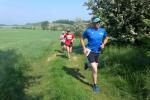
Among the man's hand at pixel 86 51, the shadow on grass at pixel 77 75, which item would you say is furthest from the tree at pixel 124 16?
the man's hand at pixel 86 51

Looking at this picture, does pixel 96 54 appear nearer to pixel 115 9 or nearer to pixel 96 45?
pixel 96 45

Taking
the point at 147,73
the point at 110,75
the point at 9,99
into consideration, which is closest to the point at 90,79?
the point at 110,75

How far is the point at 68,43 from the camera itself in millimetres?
19641

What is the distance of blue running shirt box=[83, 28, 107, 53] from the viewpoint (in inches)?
428

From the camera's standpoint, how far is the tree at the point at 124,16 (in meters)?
18.3

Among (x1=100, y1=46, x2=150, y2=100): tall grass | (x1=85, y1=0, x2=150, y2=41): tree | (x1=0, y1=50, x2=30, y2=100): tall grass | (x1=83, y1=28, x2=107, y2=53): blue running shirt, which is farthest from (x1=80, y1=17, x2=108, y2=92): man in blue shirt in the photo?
(x1=85, y1=0, x2=150, y2=41): tree

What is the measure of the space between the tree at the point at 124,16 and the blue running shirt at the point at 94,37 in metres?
7.23

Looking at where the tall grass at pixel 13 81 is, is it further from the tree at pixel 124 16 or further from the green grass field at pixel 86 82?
the tree at pixel 124 16

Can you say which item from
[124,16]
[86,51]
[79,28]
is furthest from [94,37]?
[79,28]

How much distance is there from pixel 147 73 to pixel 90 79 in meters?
2.36

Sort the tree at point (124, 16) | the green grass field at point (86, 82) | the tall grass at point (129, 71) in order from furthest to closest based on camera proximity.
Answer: the tree at point (124, 16)
the tall grass at point (129, 71)
the green grass field at point (86, 82)

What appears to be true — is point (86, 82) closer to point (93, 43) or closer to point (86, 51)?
point (86, 51)

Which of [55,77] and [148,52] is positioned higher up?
[148,52]

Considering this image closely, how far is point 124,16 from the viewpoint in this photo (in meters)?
18.9
